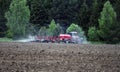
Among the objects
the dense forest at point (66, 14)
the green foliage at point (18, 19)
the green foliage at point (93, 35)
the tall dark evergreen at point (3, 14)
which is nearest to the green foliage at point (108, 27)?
the dense forest at point (66, 14)

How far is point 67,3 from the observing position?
78062mm

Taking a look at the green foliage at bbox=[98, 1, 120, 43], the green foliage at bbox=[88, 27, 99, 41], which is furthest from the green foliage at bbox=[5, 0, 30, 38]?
the green foliage at bbox=[98, 1, 120, 43]

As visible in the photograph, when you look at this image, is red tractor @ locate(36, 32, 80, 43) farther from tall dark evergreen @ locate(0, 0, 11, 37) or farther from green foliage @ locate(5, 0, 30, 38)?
tall dark evergreen @ locate(0, 0, 11, 37)

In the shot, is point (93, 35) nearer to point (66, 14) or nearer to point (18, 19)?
point (18, 19)

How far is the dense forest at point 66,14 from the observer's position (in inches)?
2340

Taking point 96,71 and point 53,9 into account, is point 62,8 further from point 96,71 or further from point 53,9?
point 96,71

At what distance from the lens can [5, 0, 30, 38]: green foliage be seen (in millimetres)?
56062

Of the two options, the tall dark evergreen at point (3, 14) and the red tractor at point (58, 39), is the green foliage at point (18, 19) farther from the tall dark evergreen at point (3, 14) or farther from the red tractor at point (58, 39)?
the red tractor at point (58, 39)

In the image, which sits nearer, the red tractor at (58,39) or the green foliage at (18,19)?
the red tractor at (58,39)

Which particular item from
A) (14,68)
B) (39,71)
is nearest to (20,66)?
(14,68)

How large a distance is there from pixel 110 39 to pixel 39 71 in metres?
43.2

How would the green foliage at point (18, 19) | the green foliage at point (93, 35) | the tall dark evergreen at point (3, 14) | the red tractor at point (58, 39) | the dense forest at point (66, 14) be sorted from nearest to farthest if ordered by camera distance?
the red tractor at point (58, 39) < the green foliage at point (18, 19) < the green foliage at point (93, 35) < the dense forest at point (66, 14) < the tall dark evergreen at point (3, 14)

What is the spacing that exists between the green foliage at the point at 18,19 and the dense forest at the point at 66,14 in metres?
0.30

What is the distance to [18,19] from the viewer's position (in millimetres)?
57188
